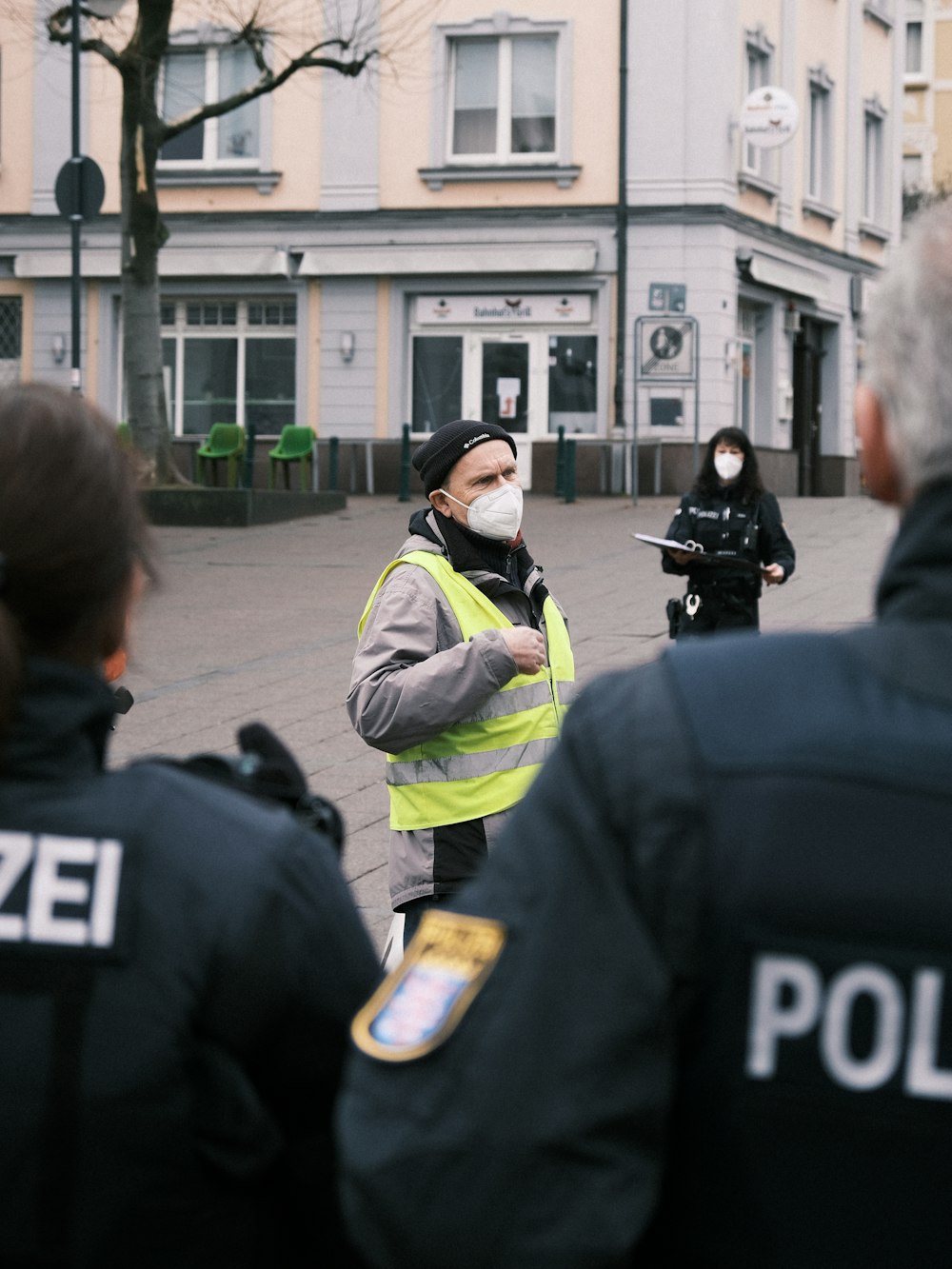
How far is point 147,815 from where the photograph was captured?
1833 mm

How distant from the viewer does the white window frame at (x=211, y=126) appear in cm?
3052

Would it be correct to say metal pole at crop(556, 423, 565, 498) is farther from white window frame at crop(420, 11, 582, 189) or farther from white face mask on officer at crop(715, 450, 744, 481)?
white face mask on officer at crop(715, 450, 744, 481)

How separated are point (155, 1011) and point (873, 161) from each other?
36.5 metres

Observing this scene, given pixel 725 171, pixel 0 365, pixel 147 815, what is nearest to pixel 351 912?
pixel 147 815

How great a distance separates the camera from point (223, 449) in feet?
97.7

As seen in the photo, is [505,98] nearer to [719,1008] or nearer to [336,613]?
[336,613]

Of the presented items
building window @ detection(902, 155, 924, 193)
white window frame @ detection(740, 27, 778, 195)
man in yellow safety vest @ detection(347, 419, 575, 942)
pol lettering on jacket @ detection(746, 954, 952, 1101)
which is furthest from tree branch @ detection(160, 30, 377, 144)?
building window @ detection(902, 155, 924, 193)

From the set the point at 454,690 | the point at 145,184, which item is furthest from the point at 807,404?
the point at 454,690

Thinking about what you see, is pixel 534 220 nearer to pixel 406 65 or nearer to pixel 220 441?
pixel 406 65

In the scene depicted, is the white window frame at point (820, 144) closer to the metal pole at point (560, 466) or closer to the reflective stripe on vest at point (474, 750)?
the metal pole at point (560, 466)

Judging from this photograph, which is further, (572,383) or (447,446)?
(572,383)

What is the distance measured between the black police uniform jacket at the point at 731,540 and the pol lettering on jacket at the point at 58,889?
8.21 meters

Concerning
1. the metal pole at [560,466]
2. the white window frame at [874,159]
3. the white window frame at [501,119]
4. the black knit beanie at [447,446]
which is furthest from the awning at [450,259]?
the black knit beanie at [447,446]

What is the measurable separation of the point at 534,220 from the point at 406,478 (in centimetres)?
481
